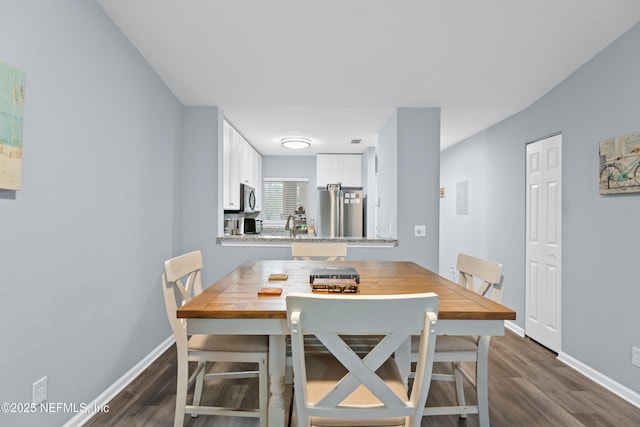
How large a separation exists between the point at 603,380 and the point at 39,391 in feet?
11.2

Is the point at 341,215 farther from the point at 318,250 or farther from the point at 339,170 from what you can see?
the point at 318,250

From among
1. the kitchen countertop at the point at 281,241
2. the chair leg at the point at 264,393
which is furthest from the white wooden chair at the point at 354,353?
the kitchen countertop at the point at 281,241

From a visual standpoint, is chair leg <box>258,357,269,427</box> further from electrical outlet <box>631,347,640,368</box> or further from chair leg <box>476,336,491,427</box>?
electrical outlet <box>631,347,640,368</box>

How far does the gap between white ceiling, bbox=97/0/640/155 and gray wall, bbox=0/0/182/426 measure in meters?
0.41

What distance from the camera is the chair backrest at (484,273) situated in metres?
1.69

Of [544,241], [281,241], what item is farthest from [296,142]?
[544,241]

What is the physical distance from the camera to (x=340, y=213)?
5262 mm

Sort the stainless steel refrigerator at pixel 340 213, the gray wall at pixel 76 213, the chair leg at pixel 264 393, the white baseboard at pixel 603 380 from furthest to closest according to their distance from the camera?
1. the stainless steel refrigerator at pixel 340 213
2. the white baseboard at pixel 603 380
3. the chair leg at pixel 264 393
4. the gray wall at pixel 76 213

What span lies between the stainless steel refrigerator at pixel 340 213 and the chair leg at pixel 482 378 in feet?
→ 11.7

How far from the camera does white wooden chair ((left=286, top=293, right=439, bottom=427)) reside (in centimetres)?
101

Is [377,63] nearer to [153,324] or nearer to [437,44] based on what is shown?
[437,44]

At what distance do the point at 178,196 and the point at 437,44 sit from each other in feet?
8.55

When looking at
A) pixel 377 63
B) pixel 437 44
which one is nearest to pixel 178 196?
pixel 377 63

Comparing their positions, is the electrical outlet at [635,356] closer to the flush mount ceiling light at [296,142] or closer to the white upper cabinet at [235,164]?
the white upper cabinet at [235,164]
